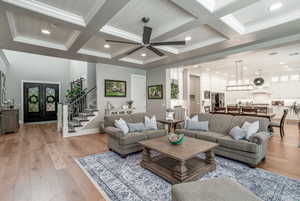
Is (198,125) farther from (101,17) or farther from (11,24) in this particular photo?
(11,24)

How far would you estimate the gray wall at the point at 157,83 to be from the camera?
6746 mm

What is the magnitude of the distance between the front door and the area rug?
7.06 metres

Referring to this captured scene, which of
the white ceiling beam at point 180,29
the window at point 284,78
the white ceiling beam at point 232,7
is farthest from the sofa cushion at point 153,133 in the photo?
the window at point 284,78

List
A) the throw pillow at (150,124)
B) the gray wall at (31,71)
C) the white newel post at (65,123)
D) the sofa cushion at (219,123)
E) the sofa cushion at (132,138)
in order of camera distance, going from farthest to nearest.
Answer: the gray wall at (31,71), the white newel post at (65,123), the throw pillow at (150,124), the sofa cushion at (219,123), the sofa cushion at (132,138)

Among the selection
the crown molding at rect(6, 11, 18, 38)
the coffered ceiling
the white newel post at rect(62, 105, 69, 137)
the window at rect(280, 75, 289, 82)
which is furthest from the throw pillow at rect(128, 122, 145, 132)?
the window at rect(280, 75, 289, 82)

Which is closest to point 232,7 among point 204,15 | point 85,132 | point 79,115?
point 204,15

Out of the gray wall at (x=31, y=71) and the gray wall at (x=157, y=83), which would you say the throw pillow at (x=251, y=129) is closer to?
the gray wall at (x=157, y=83)

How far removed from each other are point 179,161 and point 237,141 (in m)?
1.54

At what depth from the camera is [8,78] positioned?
7.48 m

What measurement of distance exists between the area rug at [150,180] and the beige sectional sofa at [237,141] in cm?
18

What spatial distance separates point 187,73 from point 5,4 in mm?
7106

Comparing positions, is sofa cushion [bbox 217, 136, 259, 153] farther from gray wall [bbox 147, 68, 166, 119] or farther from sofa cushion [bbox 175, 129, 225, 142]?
gray wall [bbox 147, 68, 166, 119]

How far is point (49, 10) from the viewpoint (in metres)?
2.66

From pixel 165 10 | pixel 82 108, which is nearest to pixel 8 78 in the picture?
pixel 82 108
